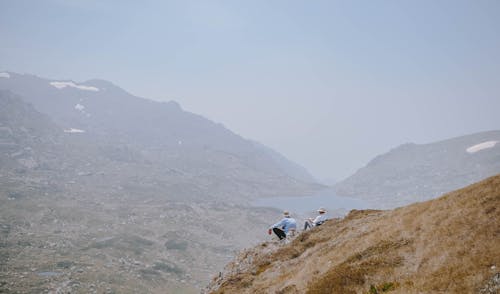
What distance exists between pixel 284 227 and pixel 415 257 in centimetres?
2201

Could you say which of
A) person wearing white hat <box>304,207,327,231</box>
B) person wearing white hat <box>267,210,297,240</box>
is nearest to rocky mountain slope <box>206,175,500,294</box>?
person wearing white hat <box>267,210,297,240</box>

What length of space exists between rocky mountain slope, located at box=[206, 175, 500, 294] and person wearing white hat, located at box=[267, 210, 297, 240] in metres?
6.66

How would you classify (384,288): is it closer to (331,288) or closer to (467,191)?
(331,288)

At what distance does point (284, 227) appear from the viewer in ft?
139

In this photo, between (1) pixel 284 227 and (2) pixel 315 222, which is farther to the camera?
(2) pixel 315 222

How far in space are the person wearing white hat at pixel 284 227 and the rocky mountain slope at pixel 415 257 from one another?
6.66m

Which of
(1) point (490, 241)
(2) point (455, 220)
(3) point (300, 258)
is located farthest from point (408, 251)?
(3) point (300, 258)

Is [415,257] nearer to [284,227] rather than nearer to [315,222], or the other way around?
[284,227]

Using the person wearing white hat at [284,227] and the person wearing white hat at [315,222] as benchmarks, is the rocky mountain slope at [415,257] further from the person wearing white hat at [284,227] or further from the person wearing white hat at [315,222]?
the person wearing white hat at [315,222]

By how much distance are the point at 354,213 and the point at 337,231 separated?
863 cm

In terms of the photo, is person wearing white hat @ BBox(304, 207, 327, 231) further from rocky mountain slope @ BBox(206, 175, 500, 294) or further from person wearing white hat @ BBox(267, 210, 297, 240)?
rocky mountain slope @ BBox(206, 175, 500, 294)

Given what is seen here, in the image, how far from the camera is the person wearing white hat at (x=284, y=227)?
138 feet

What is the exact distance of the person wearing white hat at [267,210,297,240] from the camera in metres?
42.2

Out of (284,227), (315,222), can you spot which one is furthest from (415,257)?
(315,222)
